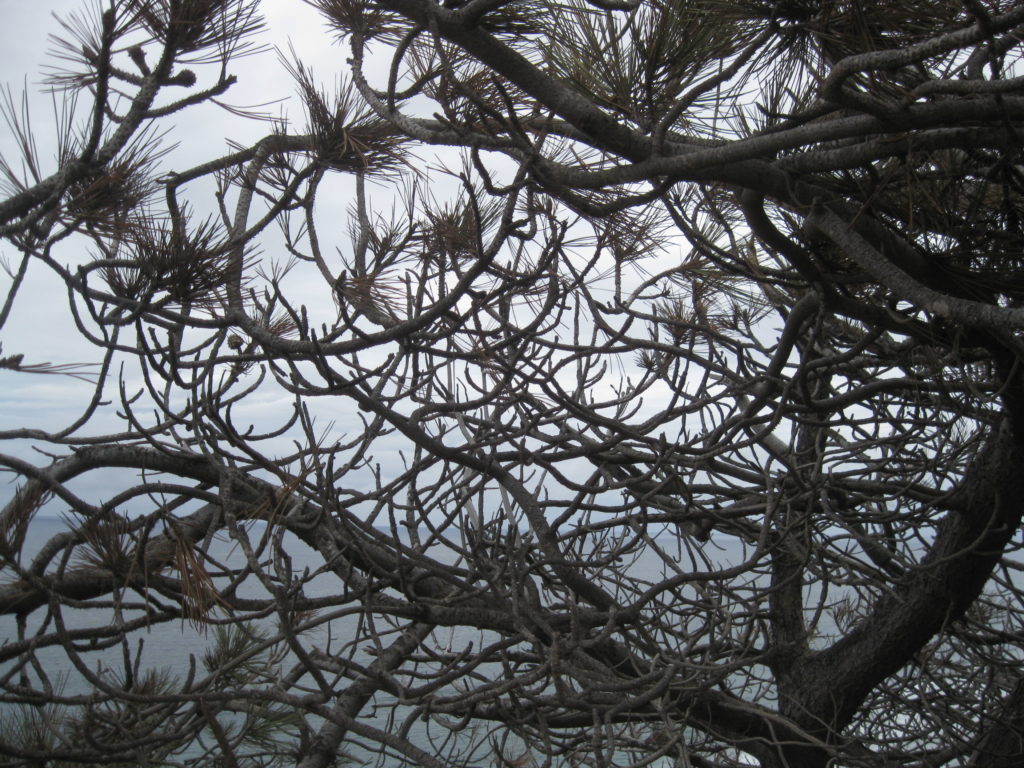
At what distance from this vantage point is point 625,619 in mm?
1425

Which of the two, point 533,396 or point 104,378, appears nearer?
point 104,378

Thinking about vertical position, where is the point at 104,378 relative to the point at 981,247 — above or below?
below

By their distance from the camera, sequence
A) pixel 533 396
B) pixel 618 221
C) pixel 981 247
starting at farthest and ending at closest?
1. pixel 533 396
2. pixel 618 221
3. pixel 981 247

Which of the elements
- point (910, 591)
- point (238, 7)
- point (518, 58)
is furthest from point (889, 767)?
point (238, 7)

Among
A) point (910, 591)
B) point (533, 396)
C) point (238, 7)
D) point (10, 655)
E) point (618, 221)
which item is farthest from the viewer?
point (910, 591)

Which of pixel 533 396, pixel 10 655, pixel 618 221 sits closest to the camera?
pixel 10 655

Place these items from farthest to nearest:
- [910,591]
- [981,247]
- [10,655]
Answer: [910,591] < [10,655] < [981,247]

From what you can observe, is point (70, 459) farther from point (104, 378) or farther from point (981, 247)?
point (981, 247)

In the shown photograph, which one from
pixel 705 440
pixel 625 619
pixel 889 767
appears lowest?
pixel 889 767

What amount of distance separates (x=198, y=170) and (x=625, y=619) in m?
1.17

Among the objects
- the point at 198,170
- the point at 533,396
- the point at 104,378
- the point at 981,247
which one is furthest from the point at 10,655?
the point at 981,247

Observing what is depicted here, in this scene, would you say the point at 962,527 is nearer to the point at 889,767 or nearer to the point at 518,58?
the point at 889,767

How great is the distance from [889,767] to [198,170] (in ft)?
6.60

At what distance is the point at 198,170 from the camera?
1453mm
